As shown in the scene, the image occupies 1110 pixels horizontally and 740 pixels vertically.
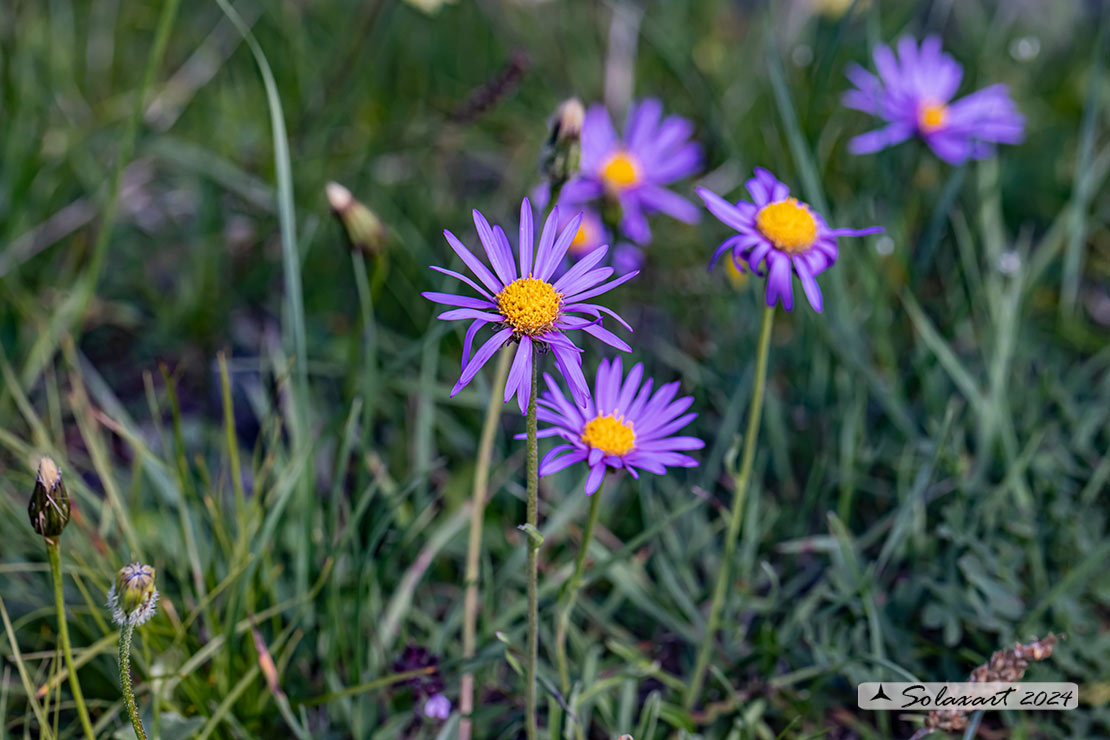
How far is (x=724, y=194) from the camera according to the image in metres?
3.03

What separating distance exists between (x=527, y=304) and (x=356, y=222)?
709 millimetres

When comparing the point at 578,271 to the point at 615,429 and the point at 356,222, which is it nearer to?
the point at 615,429

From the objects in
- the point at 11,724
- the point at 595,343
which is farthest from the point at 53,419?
the point at 595,343

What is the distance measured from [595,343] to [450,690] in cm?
95

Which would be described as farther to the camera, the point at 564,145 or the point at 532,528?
the point at 564,145

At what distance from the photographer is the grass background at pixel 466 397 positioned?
1.83 meters

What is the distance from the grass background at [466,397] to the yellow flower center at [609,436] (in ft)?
0.85

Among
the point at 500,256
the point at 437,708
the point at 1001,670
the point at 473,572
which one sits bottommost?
the point at 437,708

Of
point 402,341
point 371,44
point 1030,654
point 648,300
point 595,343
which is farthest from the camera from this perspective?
point 371,44

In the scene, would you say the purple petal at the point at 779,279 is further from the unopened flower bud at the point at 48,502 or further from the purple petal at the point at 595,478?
the unopened flower bud at the point at 48,502

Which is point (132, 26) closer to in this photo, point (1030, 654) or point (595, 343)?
point (595, 343)

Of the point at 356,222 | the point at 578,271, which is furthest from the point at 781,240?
the point at 356,222

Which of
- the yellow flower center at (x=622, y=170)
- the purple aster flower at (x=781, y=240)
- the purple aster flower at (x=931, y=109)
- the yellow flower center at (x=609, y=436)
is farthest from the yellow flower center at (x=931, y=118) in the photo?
the yellow flower center at (x=609, y=436)

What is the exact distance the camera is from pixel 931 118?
2576 millimetres
